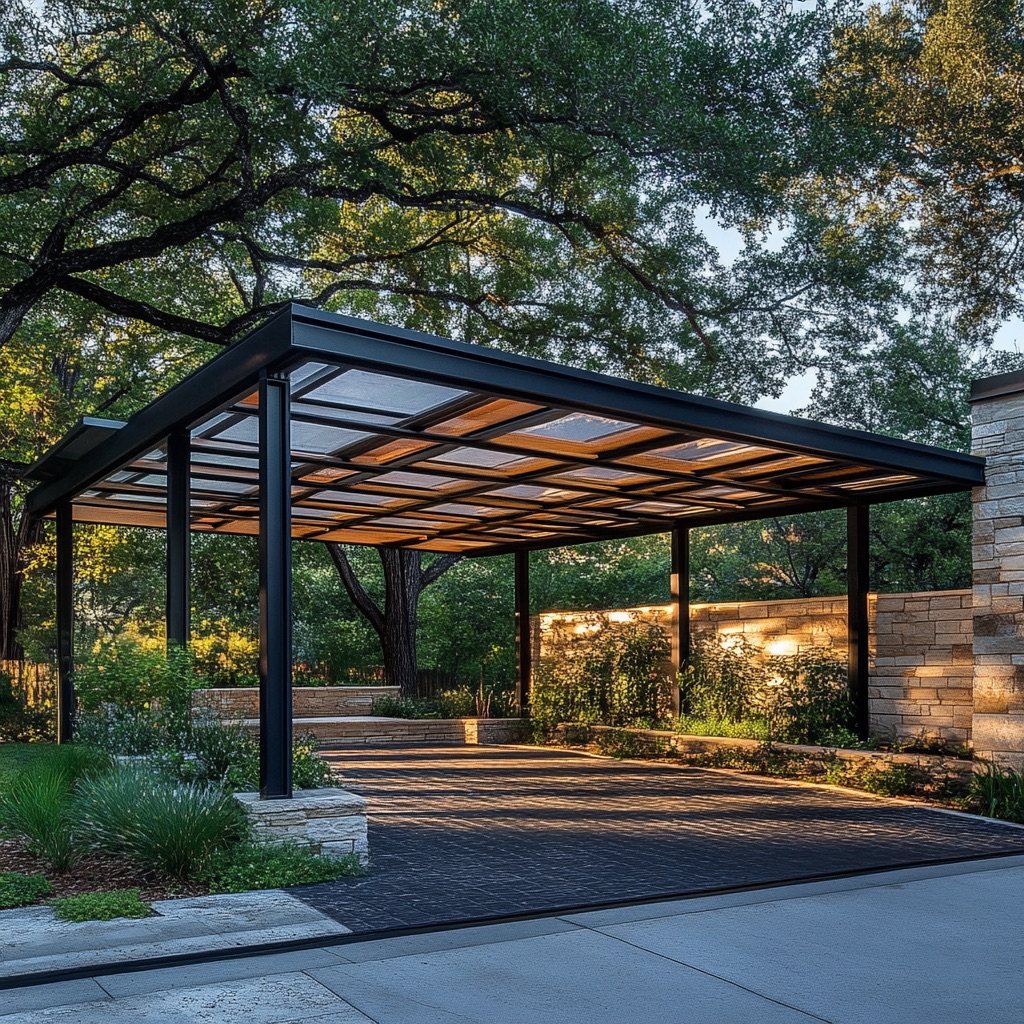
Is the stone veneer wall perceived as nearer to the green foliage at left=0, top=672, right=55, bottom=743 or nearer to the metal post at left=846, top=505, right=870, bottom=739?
the metal post at left=846, top=505, right=870, bottom=739

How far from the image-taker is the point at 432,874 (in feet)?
22.0

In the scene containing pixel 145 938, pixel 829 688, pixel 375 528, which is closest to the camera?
pixel 145 938

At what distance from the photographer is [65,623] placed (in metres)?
13.7

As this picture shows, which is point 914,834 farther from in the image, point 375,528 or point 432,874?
point 375,528

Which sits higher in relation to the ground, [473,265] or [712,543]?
[473,265]

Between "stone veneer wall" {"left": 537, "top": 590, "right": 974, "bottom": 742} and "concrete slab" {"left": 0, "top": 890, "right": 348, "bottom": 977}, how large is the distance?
7776mm

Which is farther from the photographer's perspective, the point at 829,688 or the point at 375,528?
the point at 375,528

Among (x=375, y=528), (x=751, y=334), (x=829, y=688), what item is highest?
(x=751, y=334)

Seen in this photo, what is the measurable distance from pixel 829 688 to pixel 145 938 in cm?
902

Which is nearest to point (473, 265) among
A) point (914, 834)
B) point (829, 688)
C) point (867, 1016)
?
point (829, 688)

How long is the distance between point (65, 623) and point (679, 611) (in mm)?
8490

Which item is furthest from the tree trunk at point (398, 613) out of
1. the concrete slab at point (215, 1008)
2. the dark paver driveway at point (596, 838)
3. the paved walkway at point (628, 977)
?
the concrete slab at point (215, 1008)

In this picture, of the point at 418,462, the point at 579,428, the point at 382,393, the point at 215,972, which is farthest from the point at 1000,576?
the point at 215,972

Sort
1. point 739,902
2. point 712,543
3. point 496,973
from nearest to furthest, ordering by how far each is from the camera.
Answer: point 496,973
point 739,902
point 712,543
